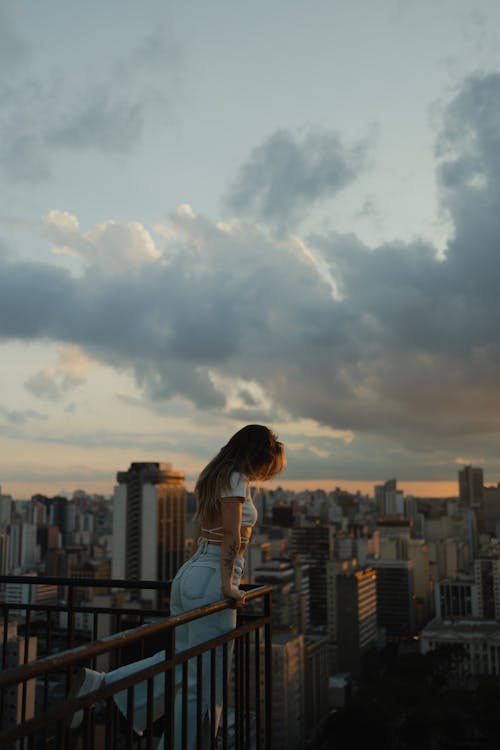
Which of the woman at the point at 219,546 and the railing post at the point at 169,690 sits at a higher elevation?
the woman at the point at 219,546

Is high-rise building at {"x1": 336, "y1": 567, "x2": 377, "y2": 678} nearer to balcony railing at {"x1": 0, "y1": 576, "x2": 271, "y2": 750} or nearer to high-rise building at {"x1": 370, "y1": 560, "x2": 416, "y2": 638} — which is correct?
high-rise building at {"x1": 370, "y1": 560, "x2": 416, "y2": 638}

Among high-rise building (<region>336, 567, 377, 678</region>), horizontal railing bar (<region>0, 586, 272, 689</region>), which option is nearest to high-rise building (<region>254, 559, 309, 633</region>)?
high-rise building (<region>336, 567, 377, 678</region>)

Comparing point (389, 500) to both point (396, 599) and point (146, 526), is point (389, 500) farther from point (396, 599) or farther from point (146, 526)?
point (146, 526)

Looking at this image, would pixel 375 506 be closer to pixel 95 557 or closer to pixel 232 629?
pixel 95 557

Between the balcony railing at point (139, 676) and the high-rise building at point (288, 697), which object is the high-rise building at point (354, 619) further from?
the balcony railing at point (139, 676)

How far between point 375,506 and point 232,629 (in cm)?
11869

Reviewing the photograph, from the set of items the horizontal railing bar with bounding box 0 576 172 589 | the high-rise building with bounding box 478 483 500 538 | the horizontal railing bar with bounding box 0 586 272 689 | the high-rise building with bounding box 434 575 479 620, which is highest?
the horizontal railing bar with bounding box 0 586 272 689

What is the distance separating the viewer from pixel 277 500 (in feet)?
399

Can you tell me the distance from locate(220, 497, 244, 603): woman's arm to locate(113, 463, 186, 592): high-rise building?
58936mm

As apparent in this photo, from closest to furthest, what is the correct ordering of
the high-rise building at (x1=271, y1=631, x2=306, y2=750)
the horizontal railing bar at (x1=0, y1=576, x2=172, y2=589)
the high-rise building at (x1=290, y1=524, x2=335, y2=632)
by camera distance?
the horizontal railing bar at (x1=0, y1=576, x2=172, y2=589) → the high-rise building at (x1=271, y1=631, x2=306, y2=750) → the high-rise building at (x1=290, y1=524, x2=335, y2=632)

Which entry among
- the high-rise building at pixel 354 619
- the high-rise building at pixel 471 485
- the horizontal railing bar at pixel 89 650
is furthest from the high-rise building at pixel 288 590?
the high-rise building at pixel 471 485

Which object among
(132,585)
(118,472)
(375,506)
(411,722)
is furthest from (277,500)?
(132,585)

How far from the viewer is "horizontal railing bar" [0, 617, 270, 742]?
1489 millimetres

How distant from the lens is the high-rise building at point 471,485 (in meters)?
111
